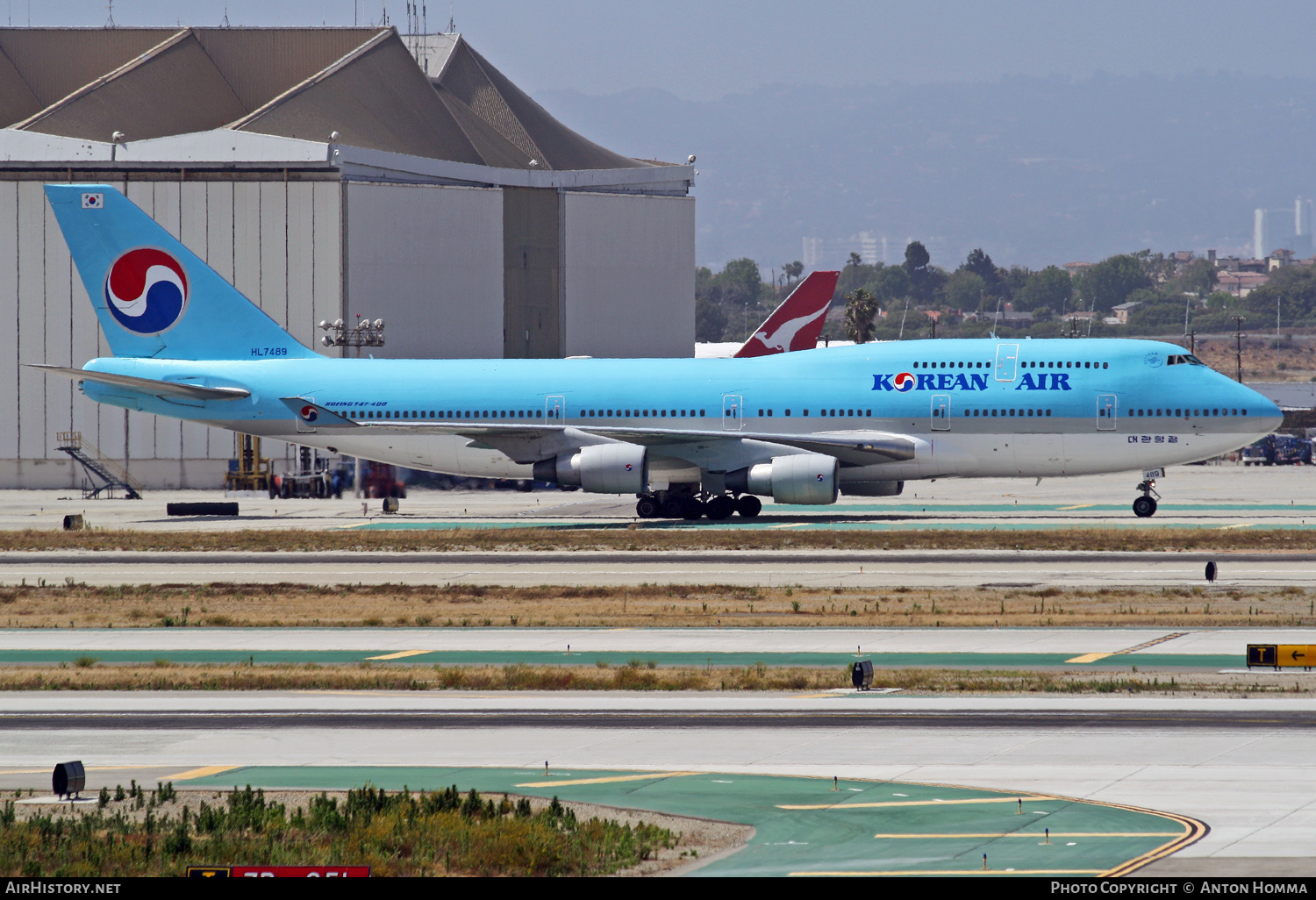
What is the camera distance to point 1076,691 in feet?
75.8

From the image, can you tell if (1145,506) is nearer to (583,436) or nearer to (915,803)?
(583,436)

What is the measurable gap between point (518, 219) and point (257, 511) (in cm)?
3618

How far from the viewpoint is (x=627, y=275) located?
96.6 meters

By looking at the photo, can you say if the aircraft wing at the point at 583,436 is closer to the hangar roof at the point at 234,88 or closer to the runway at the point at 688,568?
the runway at the point at 688,568

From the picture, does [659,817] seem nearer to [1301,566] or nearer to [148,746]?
[148,746]

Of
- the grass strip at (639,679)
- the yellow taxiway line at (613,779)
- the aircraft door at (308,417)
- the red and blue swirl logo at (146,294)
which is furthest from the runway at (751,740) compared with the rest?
the red and blue swirl logo at (146,294)

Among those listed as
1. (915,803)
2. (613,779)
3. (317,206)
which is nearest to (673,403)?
(317,206)

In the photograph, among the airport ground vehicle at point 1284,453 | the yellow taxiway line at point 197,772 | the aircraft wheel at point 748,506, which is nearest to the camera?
the yellow taxiway line at point 197,772

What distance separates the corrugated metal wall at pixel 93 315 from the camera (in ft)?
254

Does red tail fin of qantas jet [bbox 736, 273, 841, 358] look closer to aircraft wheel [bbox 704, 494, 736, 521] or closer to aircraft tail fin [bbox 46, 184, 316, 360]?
aircraft wheel [bbox 704, 494, 736, 521]

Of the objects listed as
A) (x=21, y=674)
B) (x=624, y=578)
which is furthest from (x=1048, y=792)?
(x=624, y=578)

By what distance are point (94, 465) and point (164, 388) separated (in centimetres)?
2333

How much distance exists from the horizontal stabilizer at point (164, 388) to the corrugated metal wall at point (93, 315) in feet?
75.4

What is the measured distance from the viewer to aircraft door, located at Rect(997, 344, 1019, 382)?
51.2 meters
